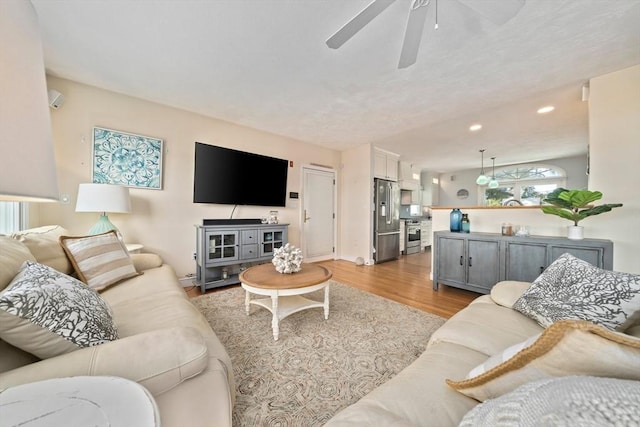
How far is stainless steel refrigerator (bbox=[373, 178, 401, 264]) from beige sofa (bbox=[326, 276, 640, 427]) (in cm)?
333

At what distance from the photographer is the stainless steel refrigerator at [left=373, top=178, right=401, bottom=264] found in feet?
15.3

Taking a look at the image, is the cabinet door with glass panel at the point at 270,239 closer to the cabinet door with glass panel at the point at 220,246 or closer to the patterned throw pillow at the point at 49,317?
the cabinet door with glass panel at the point at 220,246

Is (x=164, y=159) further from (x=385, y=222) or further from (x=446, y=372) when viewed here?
(x=385, y=222)

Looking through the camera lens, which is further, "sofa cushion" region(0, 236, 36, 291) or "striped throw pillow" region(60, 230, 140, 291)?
"striped throw pillow" region(60, 230, 140, 291)

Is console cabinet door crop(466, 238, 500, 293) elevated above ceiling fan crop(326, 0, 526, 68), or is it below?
below

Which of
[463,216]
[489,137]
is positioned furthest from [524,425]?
[489,137]

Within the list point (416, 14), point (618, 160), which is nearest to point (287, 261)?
point (416, 14)

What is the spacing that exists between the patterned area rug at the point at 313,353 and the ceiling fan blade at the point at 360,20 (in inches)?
85.9

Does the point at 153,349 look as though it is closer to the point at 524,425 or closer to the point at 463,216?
the point at 524,425

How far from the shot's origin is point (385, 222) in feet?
15.9

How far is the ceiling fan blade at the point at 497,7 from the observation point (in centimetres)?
122

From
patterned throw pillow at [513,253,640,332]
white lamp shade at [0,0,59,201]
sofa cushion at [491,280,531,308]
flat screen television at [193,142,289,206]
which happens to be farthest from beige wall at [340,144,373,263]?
white lamp shade at [0,0,59,201]

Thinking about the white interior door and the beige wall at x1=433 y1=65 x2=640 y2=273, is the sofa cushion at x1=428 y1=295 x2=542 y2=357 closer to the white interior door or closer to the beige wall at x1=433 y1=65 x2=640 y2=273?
the beige wall at x1=433 y1=65 x2=640 y2=273

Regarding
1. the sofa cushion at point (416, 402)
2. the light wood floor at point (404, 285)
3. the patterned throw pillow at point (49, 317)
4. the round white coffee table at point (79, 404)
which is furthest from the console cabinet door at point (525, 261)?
the patterned throw pillow at point (49, 317)
